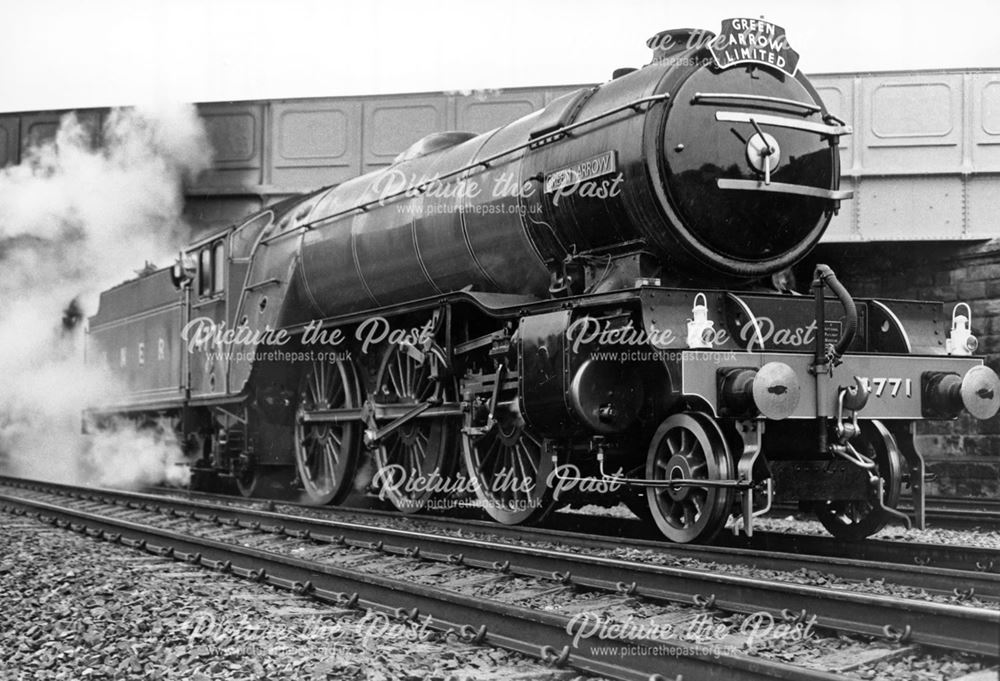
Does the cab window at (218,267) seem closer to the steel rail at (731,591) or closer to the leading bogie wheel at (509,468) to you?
the leading bogie wheel at (509,468)

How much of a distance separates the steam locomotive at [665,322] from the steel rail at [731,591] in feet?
3.09

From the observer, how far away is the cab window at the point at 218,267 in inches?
486

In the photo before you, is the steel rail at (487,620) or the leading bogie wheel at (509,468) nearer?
the steel rail at (487,620)

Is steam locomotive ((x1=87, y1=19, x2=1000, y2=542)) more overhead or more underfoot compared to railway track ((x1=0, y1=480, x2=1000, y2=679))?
more overhead

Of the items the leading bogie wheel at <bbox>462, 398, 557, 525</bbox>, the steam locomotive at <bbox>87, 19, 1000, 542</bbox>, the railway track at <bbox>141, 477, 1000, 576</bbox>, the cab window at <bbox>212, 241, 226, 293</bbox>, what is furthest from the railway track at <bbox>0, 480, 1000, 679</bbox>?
the cab window at <bbox>212, 241, 226, 293</bbox>

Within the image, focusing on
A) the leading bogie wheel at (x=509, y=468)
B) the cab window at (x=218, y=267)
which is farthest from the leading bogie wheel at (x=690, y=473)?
the cab window at (x=218, y=267)

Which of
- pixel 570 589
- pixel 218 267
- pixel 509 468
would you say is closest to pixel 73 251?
pixel 218 267

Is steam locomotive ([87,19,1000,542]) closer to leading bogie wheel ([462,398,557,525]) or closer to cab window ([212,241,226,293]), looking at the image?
leading bogie wheel ([462,398,557,525])

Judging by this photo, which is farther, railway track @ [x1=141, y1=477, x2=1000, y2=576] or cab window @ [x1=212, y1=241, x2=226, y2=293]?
cab window @ [x1=212, y1=241, x2=226, y2=293]

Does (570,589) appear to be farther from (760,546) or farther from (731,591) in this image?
(760,546)

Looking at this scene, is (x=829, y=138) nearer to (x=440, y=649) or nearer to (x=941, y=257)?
(x=440, y=649)

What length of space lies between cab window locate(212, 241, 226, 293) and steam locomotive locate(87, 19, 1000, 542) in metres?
3.59

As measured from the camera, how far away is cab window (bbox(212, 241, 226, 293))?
12.3 m

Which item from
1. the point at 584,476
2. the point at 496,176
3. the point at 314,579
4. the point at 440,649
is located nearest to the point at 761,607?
the point at 440,649
